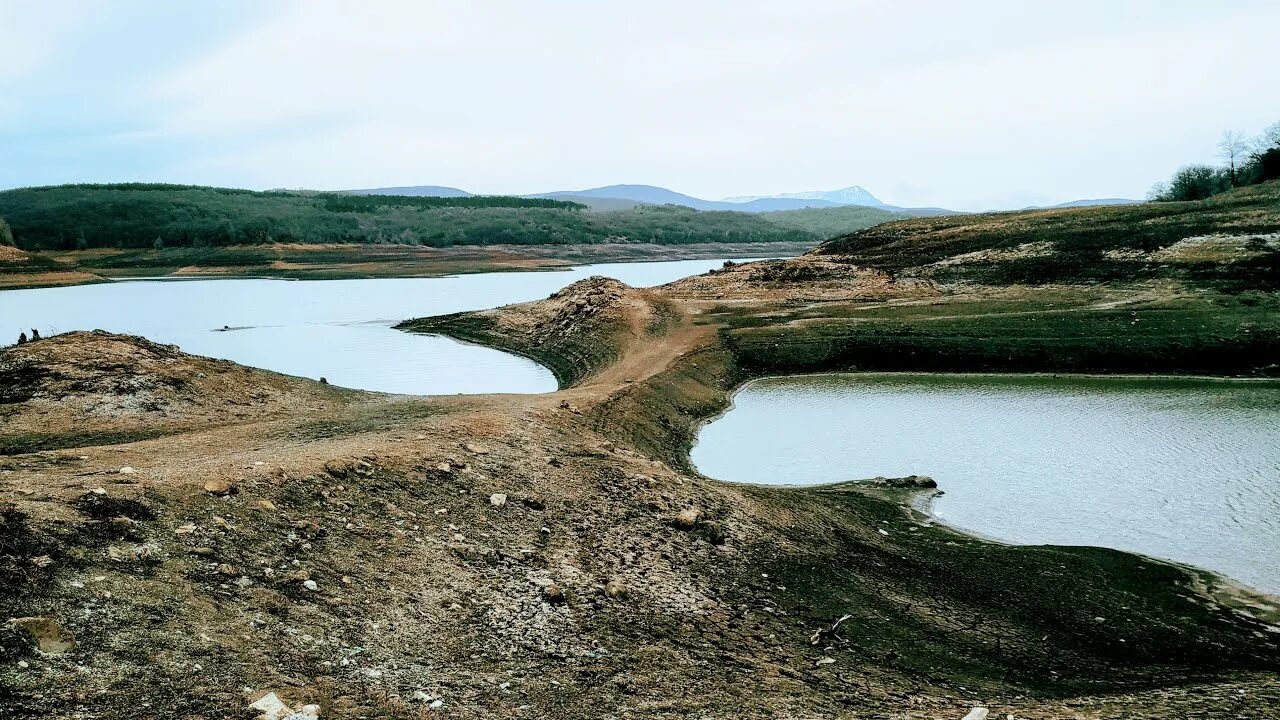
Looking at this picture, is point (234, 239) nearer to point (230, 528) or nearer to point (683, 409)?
point (683, 409)

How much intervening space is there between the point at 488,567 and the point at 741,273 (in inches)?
1613

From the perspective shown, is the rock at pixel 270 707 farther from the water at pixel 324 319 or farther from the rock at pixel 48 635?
the water at pixel 324 319

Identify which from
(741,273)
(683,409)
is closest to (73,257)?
(741,273)

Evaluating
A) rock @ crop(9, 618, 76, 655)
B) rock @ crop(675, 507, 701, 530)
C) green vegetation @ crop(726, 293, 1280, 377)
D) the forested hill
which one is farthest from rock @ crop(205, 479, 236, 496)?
the forested hill

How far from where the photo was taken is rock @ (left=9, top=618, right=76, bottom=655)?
685cm

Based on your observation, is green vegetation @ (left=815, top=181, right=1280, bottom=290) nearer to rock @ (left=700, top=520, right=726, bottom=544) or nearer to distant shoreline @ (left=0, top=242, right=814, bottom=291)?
rock @ (left=700, top=520, right=726, bottom=544)

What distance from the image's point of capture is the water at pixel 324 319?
34312mm

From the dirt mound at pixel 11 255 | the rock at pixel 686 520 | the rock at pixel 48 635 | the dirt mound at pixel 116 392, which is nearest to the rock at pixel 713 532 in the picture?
the rock at pixel 686 520

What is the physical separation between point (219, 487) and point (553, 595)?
4335mm

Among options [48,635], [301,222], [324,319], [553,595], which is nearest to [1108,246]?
[553,595]

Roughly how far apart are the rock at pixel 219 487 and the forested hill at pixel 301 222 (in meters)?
103

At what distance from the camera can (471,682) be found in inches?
312

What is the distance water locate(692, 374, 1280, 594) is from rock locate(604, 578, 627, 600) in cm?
716

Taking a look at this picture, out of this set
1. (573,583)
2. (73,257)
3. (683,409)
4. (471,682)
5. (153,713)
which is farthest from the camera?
(73,257)
